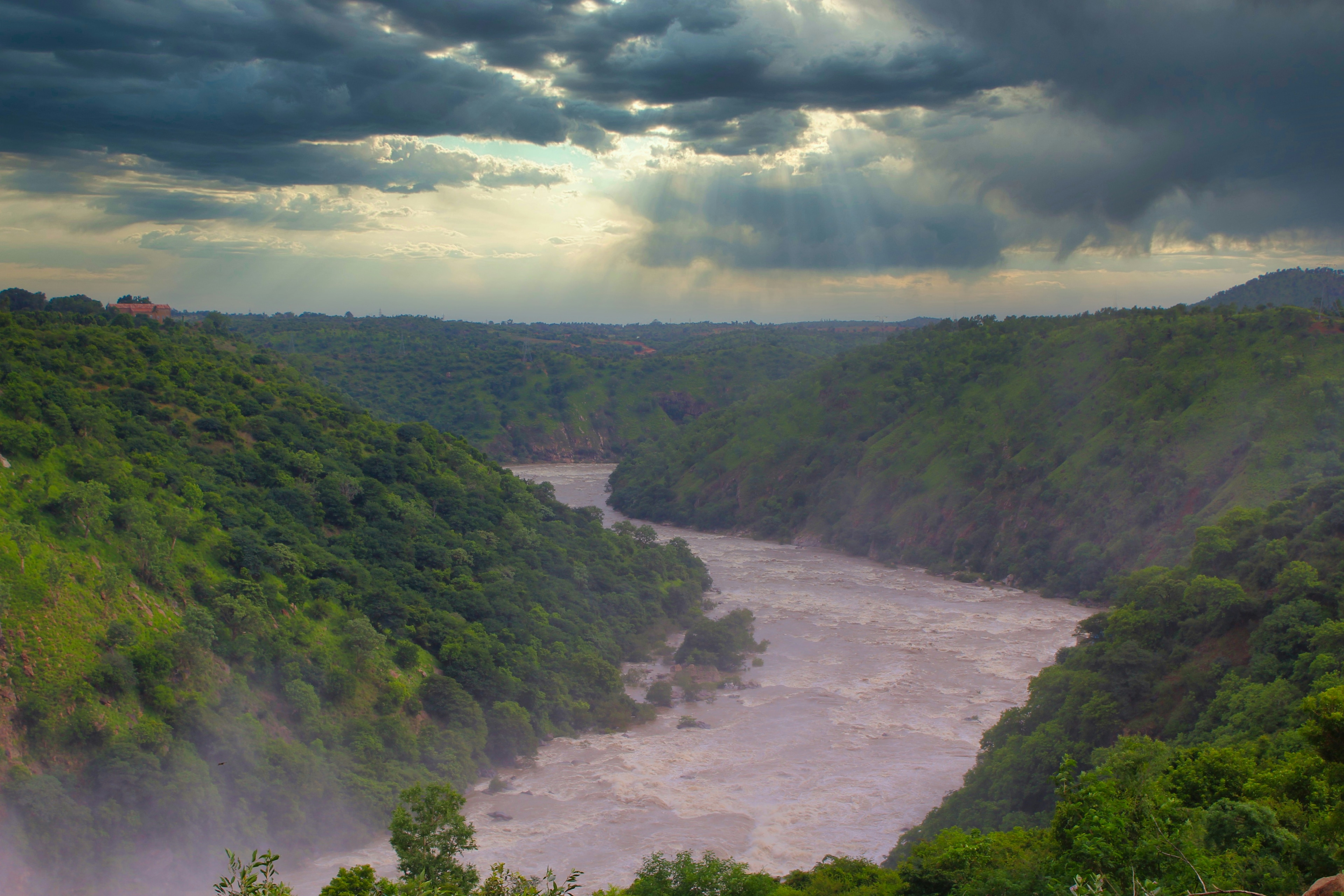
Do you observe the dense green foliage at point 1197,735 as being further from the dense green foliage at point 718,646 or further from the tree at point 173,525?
the tree at point 173,525

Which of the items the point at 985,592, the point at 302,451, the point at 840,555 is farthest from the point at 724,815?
the point at 840,555

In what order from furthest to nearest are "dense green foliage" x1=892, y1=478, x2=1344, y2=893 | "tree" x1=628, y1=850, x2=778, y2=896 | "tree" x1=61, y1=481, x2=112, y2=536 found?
"tree" x1=61, y1=481, x2=112, y2=536, "tree" x1=628, y1=850, x2=778, y2=896, "dense green foliage" x1=892, y1=478, x2=1344, y2=893

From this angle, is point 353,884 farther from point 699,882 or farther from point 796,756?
point 796,756

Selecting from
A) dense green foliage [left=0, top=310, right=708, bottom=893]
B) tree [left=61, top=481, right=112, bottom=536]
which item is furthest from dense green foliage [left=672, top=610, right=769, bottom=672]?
tree [left=61, top=481, right=112, bottom=536]

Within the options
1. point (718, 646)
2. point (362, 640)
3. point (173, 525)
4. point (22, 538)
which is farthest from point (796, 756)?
point (22, 538)

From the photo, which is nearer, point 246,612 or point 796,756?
point 246,612

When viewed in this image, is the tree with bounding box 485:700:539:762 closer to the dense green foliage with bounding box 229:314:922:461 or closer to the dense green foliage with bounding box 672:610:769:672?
the dense green foliage with bounding box 672:610:769:672
